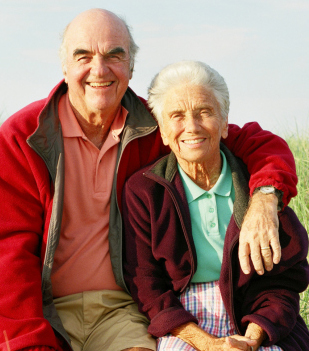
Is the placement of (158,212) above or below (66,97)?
below

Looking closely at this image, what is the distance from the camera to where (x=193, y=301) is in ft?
9.46

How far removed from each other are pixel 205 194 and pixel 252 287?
22.5 inches

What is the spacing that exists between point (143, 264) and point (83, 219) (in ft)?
1.47

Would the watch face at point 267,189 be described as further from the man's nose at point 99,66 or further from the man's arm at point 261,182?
the man's nose at point 99,66

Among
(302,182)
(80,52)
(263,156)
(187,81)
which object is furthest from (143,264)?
(302,182)

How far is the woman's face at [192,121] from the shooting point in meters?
2.93

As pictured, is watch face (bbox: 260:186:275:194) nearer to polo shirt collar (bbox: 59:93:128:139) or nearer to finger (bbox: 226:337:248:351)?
finger (bbox: 226:337:248:351)

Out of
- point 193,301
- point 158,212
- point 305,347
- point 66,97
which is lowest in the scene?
point 305,347

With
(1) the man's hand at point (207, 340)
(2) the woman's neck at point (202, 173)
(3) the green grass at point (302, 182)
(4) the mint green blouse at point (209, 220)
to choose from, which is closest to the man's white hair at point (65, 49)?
(2) the woman's neck at point (202, 173)

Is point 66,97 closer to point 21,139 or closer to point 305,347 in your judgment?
point 21,139

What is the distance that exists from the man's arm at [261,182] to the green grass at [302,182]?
1.61 meters

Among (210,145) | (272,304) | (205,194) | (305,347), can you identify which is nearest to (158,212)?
(205,194)

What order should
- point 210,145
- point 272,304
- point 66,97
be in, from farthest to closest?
point 66,97 < point 210,145 < point 272,304

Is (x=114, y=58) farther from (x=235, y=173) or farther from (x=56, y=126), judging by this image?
(x=235, y=173)
